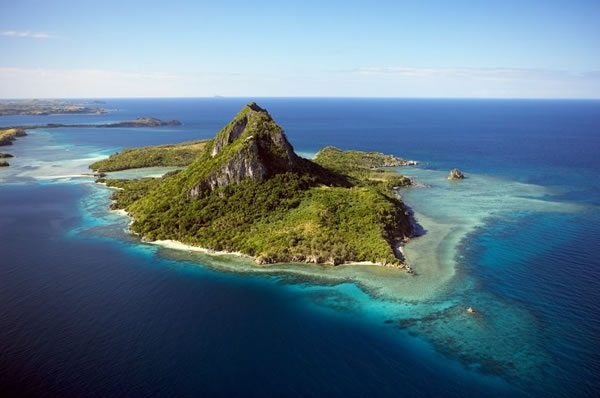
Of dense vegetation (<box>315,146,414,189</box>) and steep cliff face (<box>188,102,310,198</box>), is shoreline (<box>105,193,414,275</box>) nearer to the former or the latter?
steep cliff face (<box>188,102,310,198</box>)

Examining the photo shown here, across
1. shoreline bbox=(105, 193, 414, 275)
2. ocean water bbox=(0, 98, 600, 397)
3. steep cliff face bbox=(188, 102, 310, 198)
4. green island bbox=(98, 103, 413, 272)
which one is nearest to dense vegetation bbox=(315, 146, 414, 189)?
green island bbox=(98, 103, 413, 272)

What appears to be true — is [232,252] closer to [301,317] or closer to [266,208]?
[266,208]

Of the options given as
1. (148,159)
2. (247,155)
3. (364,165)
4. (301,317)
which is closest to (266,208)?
(247,155)

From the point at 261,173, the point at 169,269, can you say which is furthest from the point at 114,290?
the point at 261,173

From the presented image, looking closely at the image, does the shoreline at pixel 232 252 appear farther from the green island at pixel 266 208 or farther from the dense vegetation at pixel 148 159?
the dense vegetation at pixel 148 159

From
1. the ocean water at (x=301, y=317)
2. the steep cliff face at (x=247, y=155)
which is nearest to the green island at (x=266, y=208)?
the steep cliff face at (x=247, y=155)

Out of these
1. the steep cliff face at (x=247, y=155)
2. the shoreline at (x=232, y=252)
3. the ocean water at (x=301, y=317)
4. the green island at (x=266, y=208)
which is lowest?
the ocean water at (x=301, y=317)
